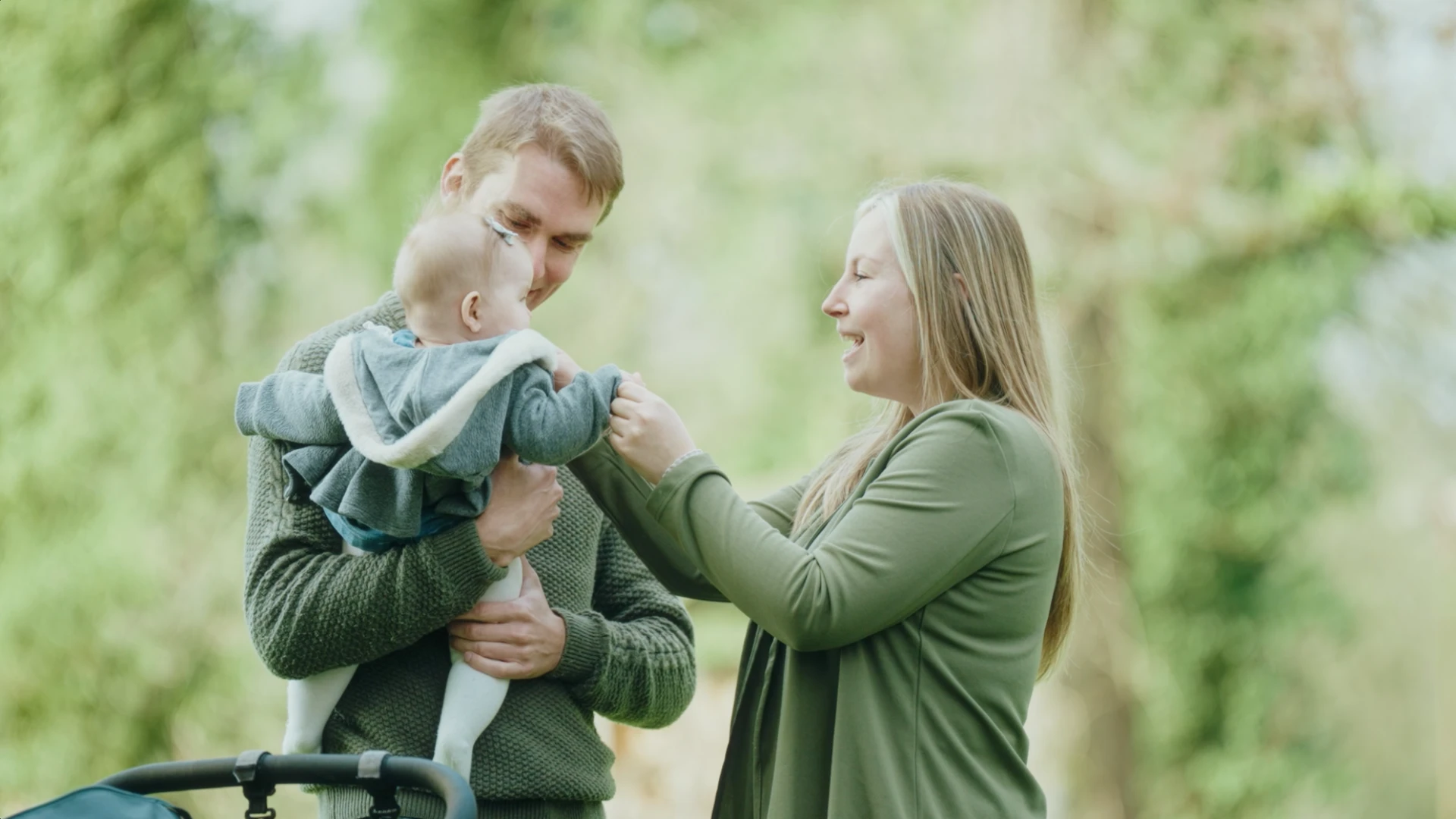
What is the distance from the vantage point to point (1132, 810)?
20.2 feet

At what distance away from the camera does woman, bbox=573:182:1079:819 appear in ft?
5.65

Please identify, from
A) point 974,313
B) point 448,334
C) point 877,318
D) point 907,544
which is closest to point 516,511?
point 448,334

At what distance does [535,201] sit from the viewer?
1.83m

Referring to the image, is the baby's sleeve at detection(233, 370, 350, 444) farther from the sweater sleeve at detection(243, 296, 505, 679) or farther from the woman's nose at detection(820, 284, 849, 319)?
the woman's nose at detection(820, 284, 849, 319)

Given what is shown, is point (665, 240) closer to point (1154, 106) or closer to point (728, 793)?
point (1154, 106)

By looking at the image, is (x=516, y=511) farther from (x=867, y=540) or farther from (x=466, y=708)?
(x=867, y=540)

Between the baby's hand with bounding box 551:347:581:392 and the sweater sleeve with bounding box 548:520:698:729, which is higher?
the baby's hand with bounding box 551:347:581:392

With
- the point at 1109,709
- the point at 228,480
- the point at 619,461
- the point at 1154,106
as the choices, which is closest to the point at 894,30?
the point at 1154,106

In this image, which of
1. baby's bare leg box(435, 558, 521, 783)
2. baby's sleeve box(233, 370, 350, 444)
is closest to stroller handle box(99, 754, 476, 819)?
baby's bare leg box(435, 558, 521, 783)

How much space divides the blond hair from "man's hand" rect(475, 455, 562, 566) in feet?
0.72

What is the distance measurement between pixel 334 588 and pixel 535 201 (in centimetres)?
58

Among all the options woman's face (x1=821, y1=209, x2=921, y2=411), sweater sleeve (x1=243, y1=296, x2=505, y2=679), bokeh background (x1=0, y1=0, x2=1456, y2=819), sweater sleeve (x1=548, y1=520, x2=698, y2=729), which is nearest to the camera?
sweater sleeve (x1=243, y1=296, x2=505, y2=679)

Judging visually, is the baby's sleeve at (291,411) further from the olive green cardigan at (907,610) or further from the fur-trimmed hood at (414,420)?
the olive green cardigan at (907,610)

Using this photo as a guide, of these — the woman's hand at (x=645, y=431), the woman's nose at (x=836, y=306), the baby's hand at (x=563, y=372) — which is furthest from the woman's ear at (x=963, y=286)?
the baby's hand at (x=563, y=372)
